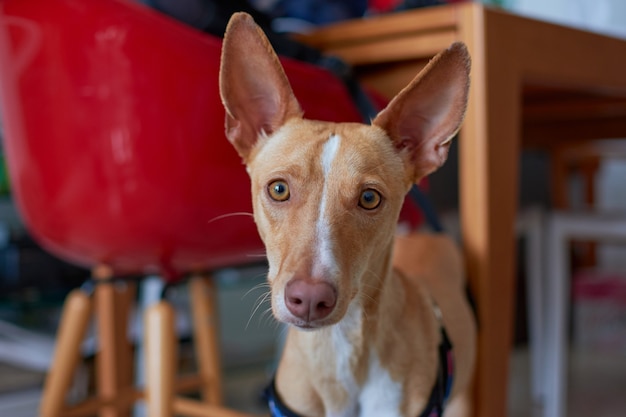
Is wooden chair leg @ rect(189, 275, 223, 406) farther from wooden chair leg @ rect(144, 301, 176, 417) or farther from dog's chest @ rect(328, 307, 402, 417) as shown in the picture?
dog's chest @ rect(328, 307, 402, 417)

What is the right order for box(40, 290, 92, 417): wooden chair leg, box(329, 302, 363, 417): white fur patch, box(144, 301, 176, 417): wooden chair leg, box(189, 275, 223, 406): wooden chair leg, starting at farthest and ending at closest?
box(189, 275, 223, 406): wooden chair leg < box(40, 290, 92, 417): wooden chair leg < box(144, 301, 176, 417): wooden chair leg < box(329, 302, 363, 417): white fur patch

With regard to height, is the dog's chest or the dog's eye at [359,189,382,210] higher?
the dog's eye at [359,189,382,210]

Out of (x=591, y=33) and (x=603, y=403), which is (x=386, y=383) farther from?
(x=603, y=403)

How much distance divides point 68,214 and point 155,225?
15 cm

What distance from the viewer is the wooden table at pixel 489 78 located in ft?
2.84

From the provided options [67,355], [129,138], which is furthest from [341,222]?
[67,355]

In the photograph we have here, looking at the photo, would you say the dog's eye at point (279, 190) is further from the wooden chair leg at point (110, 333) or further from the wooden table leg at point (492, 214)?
the wooden chair leg at point (110, 333)

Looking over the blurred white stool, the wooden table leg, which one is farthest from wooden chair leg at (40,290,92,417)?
the blurred white stool

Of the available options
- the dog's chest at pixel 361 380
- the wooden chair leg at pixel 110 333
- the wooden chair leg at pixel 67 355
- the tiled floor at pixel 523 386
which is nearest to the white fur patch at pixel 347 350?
the dog's chest at pixel 361 380

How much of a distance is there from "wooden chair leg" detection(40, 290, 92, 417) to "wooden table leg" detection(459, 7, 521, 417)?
0.72 meters

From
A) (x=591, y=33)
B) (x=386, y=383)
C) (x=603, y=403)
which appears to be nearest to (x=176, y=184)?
(x=386, y=383)

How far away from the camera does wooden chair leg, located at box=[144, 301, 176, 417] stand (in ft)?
3.10

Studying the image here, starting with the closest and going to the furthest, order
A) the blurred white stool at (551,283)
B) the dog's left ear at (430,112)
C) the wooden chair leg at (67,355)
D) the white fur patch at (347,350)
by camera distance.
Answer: the dog's left ear at (430,112)
the white fur patch at (347,350)
the wooden chair leg at (67,355)
the blurred white stool at (551,283)

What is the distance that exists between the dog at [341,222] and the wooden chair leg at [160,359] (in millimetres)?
320
